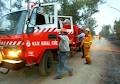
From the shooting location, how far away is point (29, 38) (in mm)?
10344

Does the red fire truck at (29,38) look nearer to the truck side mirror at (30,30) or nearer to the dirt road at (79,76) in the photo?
the truck side mirror at (30,30)

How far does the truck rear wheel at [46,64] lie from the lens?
11.0 m

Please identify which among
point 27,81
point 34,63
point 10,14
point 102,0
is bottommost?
point 27,81

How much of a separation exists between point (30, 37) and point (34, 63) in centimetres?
97

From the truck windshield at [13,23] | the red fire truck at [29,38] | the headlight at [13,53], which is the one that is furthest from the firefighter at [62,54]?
the headlight at [13,53]

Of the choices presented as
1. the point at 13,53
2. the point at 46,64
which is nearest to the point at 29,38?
the point at 13,53

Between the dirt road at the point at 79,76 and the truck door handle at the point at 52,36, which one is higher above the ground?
the truck door handle at the point at 52,36

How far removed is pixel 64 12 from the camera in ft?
120

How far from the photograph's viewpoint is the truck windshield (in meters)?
10.4

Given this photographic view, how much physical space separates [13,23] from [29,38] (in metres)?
0.88

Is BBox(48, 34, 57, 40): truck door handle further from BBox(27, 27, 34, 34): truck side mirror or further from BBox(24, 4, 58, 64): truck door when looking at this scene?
BBox(27, 27, 34, 34): truck side mirror

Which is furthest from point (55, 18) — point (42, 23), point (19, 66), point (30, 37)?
point (19, 66)

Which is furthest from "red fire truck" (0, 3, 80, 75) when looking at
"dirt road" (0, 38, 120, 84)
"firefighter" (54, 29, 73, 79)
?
"dirt road" (0, 38, 120, 84)

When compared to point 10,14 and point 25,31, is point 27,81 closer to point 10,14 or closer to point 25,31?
point 25,31
